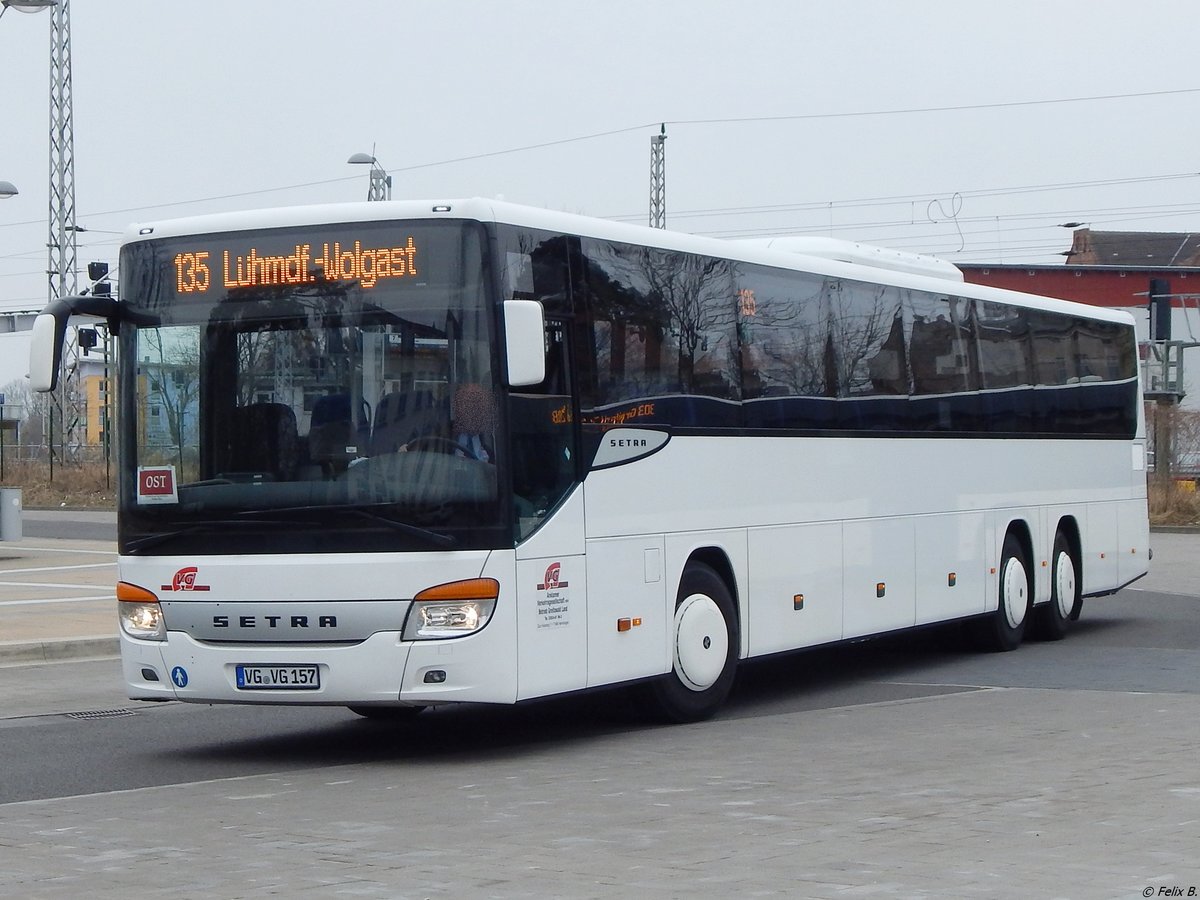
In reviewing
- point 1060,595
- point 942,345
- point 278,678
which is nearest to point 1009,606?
point 1060,595

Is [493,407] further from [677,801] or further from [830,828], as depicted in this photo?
[830,828]

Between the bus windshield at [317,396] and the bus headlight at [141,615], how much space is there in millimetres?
291

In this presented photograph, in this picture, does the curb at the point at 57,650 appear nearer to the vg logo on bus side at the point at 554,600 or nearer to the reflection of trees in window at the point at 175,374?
the reflection of trees in window at the point at 175,374

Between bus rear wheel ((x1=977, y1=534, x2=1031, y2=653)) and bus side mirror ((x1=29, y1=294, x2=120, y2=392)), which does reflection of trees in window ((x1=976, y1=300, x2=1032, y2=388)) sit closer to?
bus rear wheel ((x1=977, y1=534, x2=1031, y2=653))

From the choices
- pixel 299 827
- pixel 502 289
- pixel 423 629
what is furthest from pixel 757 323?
pixel 299 827

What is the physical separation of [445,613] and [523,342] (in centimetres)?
163

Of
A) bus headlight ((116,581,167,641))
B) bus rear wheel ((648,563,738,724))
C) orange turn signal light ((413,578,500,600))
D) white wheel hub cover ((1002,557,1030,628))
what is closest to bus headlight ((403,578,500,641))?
orange turn signal light ((413,578,500,600))

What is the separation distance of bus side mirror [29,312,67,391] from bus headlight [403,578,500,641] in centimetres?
260

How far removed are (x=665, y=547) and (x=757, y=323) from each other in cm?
229

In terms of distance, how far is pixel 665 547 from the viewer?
1248 centimetres

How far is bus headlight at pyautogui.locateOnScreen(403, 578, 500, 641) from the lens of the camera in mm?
10719

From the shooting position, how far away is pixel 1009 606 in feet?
60.1

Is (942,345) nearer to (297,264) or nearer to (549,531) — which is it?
(549,531)

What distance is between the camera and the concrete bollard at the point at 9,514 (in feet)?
104
